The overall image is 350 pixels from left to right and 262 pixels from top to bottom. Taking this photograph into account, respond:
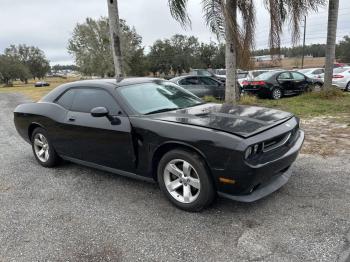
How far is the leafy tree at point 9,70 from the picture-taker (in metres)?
61.1

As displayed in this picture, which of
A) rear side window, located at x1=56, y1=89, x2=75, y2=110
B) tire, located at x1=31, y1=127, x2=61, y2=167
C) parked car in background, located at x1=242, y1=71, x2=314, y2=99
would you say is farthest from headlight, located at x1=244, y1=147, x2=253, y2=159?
parked car in background, located at x1=242, y1=71, x2=314, y2=99

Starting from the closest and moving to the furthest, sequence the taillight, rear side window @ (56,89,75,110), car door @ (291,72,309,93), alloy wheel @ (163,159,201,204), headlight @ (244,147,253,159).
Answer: headlight @ (244,147,253,159) → alloy wheel @ (163,159,201,204) → rear side window @ (56,89,75,110) → the taillight → car door @ (291,72,309,93)

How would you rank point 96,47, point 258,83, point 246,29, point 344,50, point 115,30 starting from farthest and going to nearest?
point 344,50 → point 96,47 → point 258,83 → point 115,30 → point 246,29

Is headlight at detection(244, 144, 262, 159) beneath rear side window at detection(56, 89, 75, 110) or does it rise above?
beneath

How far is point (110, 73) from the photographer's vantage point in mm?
37406

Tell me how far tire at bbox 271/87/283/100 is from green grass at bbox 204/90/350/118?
1.37 meters

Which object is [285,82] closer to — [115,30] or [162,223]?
[115,30]

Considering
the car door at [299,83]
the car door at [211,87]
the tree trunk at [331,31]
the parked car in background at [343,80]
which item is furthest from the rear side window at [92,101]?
the parked car in background at [343,80]

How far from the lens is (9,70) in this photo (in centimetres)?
6153

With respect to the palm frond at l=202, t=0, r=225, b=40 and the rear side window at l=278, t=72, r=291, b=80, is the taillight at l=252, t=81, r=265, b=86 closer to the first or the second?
the rear side window at l=278, t=72, r=291, b=80

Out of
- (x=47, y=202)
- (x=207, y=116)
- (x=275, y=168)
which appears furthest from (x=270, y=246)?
(x=47, y=202)

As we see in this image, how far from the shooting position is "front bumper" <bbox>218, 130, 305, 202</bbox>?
119 inches

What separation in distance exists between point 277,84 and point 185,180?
37.0 feet

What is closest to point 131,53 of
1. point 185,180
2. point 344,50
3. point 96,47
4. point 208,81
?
point 96,47
